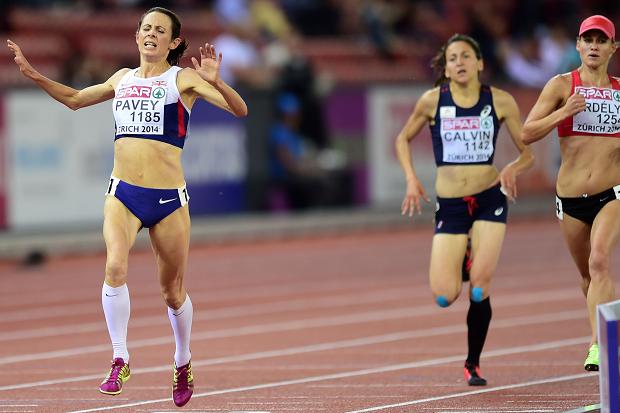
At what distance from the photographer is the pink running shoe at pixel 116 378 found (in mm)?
8180

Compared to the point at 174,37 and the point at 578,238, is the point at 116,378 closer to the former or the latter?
the point at 174,37

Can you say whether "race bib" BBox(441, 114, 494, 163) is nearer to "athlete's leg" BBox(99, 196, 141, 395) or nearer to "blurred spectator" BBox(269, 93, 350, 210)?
"athlete's leg" BBox(99, 196, 141, 395)

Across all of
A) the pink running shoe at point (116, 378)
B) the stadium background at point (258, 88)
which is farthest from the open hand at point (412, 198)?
the stadium background at point (258, 88)

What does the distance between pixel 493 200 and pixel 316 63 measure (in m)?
13.7

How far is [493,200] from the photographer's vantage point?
398 inches

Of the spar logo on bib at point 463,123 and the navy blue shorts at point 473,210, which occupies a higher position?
the spar logo on bib at point 463,123

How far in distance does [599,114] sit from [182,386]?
304 cm

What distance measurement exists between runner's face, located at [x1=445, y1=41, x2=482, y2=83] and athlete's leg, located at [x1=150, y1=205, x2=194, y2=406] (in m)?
2.31

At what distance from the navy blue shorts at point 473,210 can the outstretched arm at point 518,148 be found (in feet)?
0.33

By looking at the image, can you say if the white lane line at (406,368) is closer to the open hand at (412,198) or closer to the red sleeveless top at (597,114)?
the open hand at (412,198)

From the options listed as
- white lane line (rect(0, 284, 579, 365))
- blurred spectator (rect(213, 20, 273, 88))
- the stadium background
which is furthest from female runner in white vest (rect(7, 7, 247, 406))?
blurred spectator (rect(213, 20, 273, 88))

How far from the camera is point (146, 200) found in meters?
8.59

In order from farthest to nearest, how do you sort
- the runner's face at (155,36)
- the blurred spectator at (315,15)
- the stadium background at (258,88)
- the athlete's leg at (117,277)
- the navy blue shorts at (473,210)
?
the blurred spectator at (315,15), the stadium background at (258,88), the navy blue shorts at (473,210), the runner's face at (155,36), the athlete's leg at (117,277)

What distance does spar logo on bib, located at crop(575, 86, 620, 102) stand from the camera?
9.34 meters
